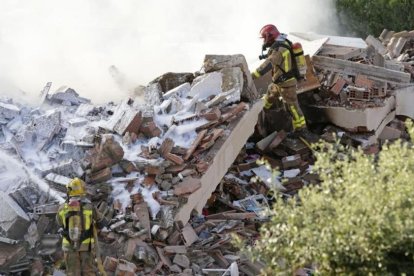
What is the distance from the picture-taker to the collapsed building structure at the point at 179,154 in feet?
26.5

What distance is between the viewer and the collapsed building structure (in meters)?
8.06

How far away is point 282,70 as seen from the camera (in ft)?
34.2

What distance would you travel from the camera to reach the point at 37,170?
28.7 feet

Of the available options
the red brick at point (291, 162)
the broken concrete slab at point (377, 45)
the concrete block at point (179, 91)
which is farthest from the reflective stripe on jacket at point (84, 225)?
the broken concrete slab at point (377, 45)

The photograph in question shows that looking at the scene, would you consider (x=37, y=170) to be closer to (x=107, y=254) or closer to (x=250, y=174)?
(x=107, y=254)

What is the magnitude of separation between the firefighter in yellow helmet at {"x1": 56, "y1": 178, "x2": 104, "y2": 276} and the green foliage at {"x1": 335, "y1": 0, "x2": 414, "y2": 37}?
47.4 feet

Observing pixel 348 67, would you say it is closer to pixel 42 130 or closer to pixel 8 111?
pixel 42 130

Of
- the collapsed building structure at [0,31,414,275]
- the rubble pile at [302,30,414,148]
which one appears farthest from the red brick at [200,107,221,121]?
Answer: the rubble pile at [302,30,414,148]

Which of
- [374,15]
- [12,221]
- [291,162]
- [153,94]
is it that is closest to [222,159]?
[291,162]

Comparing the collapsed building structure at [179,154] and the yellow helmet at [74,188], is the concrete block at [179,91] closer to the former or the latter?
the collapsed building structure at [179,154]

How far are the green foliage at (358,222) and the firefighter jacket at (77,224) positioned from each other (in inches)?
102

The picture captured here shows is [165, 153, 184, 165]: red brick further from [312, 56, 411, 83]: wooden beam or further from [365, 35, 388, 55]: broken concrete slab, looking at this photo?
[365, 35, 388, 55]: broken concrete slab

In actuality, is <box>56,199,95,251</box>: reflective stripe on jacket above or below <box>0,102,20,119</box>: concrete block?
below

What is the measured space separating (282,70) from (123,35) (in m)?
6.96
